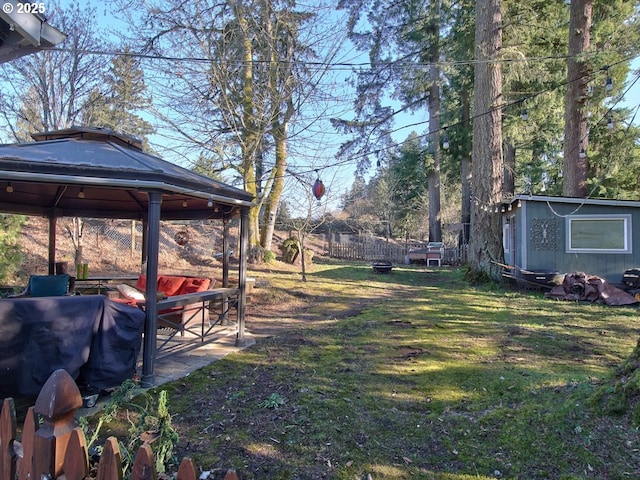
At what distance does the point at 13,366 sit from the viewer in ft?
9.68

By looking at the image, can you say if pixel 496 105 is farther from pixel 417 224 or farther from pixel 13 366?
pixel 417 224

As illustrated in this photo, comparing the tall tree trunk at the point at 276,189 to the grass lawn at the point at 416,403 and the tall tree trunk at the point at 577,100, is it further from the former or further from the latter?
the tall tree trunk at the point at 577,100

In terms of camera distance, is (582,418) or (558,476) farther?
(582,418)

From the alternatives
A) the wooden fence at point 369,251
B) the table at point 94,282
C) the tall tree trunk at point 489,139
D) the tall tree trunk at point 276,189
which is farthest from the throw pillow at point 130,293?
the wooden fence at point 369,251

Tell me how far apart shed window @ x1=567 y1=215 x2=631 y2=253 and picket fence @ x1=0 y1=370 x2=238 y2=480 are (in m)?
12.5

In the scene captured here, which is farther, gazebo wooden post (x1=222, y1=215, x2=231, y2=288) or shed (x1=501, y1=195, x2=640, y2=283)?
shed (x1=501, y1=195, x2=640, y2=283)

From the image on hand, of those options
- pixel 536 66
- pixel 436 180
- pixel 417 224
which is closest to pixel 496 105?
pixel 536 66

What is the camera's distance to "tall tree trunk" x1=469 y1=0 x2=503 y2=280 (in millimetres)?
11469

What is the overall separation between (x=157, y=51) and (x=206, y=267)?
765cm

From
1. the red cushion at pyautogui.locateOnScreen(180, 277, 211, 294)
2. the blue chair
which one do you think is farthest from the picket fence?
the blue chair

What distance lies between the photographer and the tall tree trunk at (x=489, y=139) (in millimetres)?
11469

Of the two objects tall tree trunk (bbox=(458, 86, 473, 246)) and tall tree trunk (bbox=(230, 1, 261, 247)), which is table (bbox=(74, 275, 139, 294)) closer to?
tall tree trunk (bbox=(230, 1, 261, 247))

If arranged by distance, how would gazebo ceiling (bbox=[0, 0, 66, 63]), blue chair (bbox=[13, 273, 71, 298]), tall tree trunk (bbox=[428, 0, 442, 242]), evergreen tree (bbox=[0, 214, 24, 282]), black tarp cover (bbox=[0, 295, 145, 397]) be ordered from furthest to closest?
tall tree trunk (bbox=[428, 0, 442, 242]) < evergreen tree (bbox=[0, 214, 24, 282]) < blue chair (bbox=[13, 273, 71, 298]) < black tarp cover (bbox=[0, 295, 145, 397]) < gazebo ceiling (bbox=[0, 0, 66, 63])

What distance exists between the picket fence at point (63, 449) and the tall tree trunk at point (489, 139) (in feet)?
38.5
